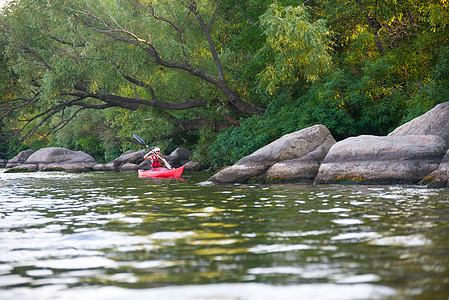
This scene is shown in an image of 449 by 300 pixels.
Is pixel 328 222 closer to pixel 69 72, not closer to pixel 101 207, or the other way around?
pixel 101 207

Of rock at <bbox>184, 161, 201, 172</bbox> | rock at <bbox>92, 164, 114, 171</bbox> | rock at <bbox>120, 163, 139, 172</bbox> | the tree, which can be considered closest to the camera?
the tree

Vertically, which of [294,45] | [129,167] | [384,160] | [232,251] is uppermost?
[294,45]

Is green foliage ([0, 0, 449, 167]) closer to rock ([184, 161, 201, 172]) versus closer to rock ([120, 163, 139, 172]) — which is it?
rock ([184, 161, 201, 172])

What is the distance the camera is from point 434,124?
44.0ft

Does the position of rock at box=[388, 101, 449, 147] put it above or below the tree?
below

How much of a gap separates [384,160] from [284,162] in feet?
10.5

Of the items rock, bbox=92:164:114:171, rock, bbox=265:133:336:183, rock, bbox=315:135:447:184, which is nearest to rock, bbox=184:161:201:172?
rock, bbox=92:164:114:171

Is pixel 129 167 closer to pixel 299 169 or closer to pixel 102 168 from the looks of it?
pixel 102 168

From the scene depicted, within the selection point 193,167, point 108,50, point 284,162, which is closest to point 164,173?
point 108,50

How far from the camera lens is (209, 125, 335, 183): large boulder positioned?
47.1ft

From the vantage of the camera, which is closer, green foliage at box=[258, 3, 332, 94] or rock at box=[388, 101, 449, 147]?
rock at box=[388, 101, 449, 147]

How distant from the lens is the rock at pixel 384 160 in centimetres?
1191

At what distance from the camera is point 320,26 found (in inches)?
755

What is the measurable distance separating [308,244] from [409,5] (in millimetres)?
15958
